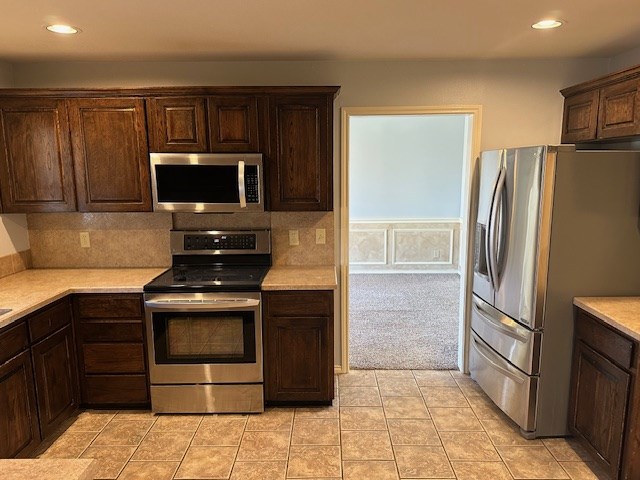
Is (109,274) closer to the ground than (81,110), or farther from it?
closer to the ground

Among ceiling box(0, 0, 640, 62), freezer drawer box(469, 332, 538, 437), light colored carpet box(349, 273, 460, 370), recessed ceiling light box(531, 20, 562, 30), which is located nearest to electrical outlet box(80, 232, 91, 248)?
ceiling box(0, 0, 640, 62)

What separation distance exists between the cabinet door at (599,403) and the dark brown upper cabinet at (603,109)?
1276 millimetres

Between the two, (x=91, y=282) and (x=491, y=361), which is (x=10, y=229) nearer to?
(x=91, y=282)

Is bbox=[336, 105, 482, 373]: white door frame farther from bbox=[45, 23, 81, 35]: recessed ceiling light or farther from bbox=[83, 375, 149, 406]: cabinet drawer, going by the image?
bbox=[45, 23, 81, 35]: recessed ceiling light

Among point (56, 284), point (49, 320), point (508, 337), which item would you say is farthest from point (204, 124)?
point (508, 337)

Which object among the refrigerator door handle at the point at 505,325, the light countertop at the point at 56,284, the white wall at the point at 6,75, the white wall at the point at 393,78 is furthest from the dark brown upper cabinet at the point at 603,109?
the white wall at the point at 6,75

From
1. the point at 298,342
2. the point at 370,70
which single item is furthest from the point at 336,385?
the point at 370,70

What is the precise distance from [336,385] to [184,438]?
1167 millimetres

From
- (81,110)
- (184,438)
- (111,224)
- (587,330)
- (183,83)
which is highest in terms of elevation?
(183,83)

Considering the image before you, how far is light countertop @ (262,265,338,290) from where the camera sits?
9.43 ft

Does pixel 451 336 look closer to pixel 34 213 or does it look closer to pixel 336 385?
pixel 336 385

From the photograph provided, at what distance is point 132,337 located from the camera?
2.91 meters

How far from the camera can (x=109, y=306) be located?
2.87 metres

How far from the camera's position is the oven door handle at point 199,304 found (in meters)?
2.81
